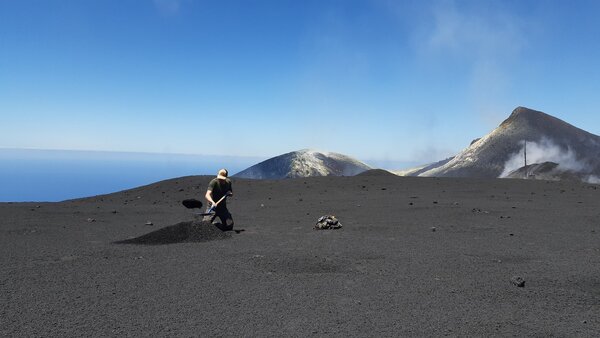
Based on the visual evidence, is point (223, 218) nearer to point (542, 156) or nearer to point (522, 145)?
point (542, 156)

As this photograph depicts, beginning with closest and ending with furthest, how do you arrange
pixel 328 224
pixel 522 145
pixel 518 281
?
pixel 518 281 → pixel 328 224 → pixel 522 145

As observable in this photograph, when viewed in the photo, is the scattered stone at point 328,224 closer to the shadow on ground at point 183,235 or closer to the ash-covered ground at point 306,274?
the ash-covered ground at point 306,274

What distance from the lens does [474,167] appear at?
3698 inches

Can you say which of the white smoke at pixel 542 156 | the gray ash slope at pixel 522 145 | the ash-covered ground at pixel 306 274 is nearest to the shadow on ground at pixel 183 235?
the ash-covered ground at pixel 306 274

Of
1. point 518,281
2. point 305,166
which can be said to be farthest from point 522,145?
point 518,281

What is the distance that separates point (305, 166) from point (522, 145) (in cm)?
5293

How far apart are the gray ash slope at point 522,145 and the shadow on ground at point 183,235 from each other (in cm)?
8683

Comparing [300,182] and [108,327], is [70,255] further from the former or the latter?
[300,182]

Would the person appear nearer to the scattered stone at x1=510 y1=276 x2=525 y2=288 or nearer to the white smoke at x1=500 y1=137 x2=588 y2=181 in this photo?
the scattered stone at x1=510 y1=276 x2=525 y2=288

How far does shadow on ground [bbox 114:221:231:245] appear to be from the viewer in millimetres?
11555

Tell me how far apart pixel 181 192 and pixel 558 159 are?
8759 cm

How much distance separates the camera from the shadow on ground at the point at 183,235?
A: 11.6 m

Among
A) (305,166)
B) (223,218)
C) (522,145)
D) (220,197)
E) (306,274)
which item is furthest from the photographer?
(305,166)

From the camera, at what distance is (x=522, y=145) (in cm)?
9519
